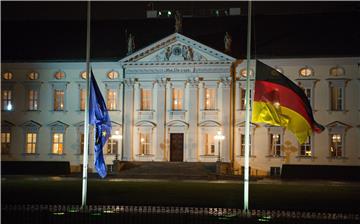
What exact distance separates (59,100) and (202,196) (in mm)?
27843

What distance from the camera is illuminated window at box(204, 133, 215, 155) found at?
Result: 54344 millimetres

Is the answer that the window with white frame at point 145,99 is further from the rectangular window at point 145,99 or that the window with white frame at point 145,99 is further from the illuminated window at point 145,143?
the illuminated window at point 145,143

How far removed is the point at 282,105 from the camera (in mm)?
24469

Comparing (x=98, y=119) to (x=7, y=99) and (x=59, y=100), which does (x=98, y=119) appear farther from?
(x=7, y=99)

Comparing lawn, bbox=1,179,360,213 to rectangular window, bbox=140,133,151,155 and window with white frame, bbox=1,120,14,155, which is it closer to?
rectangular window, bbox=140,133,151,155

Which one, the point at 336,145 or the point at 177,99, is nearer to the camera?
the point at 336,145

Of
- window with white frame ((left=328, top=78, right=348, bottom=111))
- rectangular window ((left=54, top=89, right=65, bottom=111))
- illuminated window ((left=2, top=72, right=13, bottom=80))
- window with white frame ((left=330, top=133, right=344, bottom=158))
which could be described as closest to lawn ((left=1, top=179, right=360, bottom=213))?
window with white frame ((left=330, top=133, right=344, bottom=158))

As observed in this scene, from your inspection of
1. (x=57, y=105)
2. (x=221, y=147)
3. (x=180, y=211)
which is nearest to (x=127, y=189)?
(x=180, y=211)

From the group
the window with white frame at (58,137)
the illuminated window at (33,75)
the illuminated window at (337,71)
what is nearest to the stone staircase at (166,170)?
the window with white frame at (58,137)

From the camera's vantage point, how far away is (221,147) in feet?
176

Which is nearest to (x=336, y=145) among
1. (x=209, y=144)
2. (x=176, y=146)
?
(x=209, y=144)

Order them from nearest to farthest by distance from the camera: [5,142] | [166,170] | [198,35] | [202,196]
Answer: [202,196] → [166,170] → [5,142] → [198,35]

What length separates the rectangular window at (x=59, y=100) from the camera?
187 feet

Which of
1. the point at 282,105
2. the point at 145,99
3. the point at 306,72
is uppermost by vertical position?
the point at 306,72
